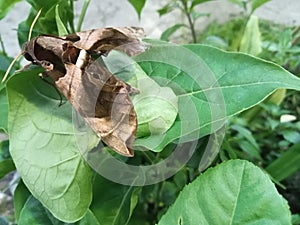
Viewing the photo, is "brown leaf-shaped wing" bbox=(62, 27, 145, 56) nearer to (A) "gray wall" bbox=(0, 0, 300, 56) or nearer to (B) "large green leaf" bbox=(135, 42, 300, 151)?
(B) "large green leaf" bbox=(135, 42, 300, 151)

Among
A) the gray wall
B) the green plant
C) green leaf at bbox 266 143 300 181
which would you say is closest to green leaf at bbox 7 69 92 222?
the green plant

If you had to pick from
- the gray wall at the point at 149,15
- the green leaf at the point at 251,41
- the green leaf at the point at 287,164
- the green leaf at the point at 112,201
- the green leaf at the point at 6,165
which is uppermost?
the green leaf at the point at 6,165

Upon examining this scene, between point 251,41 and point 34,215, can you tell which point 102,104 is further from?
point 251,41

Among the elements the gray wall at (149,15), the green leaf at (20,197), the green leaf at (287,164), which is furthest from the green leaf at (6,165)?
the gray wall at (149,15)

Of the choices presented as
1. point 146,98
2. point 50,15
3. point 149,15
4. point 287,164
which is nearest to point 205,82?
point 146,98

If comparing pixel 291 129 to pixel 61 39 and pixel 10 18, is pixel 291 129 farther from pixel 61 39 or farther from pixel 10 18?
pixel 10 18

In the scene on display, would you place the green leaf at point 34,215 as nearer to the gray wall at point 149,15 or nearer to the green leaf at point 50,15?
the green leaf at point 50,15

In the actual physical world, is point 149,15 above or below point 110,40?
below
